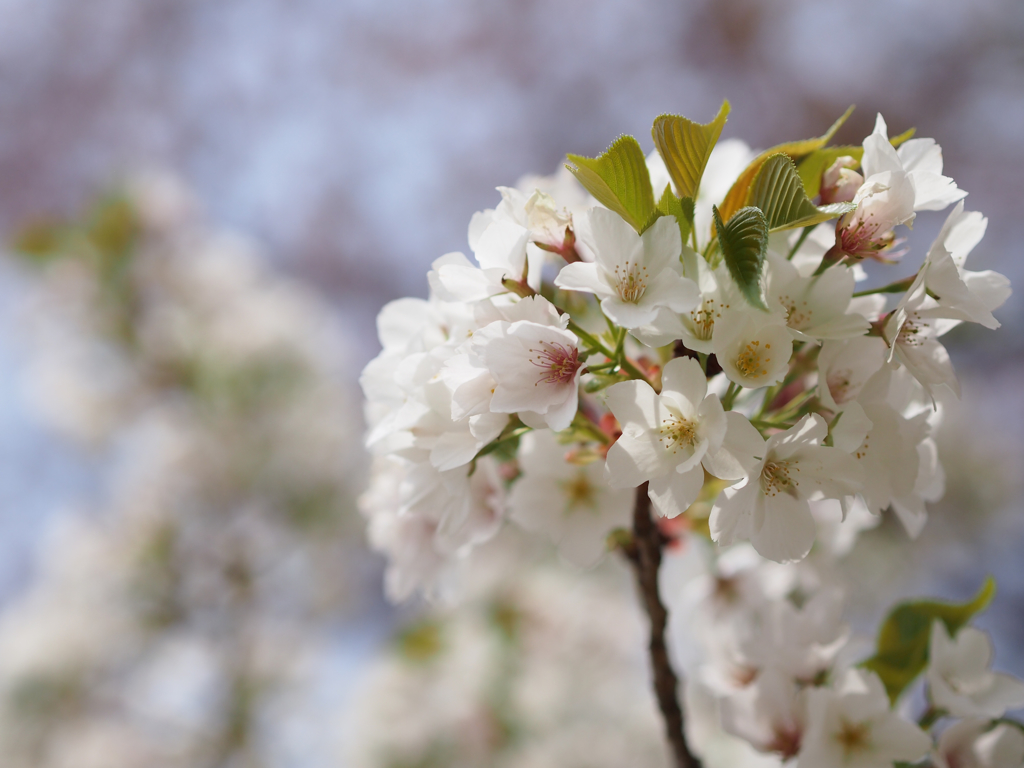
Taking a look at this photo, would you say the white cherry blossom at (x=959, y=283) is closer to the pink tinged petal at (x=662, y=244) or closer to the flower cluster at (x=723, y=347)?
the flower cluster at (x=723, y=347)

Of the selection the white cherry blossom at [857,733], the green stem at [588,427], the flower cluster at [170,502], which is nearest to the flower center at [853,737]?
the white cherry blossom at [857,733]

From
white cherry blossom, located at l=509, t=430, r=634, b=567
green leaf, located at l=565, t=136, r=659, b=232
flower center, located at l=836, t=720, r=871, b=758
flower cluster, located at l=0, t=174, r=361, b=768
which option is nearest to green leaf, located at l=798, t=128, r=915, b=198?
green leaf, located at l=565, t=136, r=659, b=232

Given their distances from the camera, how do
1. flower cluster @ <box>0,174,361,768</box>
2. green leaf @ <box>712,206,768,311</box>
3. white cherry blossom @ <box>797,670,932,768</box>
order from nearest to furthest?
green leaf @ <box>712,206,768,311</box>, white cherry blossom @ <box>797,670,932,768</box>, flower cluster @ <box>0,174,361,768</box>

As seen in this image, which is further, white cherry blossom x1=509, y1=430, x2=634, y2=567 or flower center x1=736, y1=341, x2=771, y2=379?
white cherry blossom x1=509, y1=430, x2=634, y2=567

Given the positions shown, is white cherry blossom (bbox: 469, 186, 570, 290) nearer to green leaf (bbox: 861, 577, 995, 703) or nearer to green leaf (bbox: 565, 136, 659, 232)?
green leaf (bbox: 565, 136, 659, 232)

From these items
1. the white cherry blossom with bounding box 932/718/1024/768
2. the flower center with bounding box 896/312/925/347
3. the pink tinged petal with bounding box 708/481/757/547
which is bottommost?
the white cherry blossom with bounding box 932/718/1024/768

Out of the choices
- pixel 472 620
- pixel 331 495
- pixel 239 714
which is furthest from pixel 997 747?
pixel 331 495

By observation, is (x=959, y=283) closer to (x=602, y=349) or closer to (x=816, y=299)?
(x=816, y=299)
